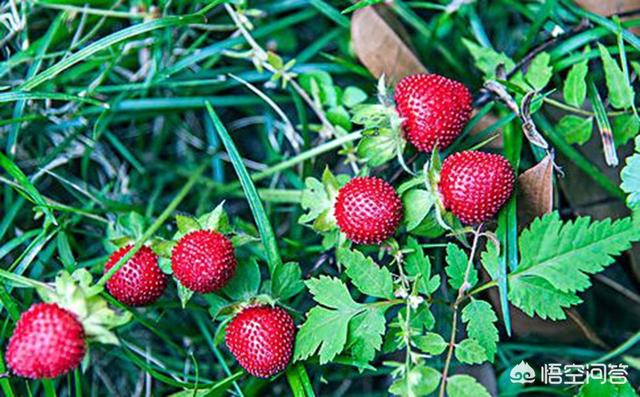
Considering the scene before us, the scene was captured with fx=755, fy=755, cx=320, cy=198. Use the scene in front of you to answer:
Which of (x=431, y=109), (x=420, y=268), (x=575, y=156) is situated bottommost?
(x=420, y=268)

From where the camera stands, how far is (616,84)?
142cm

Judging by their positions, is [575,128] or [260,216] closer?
[260,216]

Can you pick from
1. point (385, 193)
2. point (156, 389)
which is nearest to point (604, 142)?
point (385, 193)

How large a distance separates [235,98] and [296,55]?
213 mm

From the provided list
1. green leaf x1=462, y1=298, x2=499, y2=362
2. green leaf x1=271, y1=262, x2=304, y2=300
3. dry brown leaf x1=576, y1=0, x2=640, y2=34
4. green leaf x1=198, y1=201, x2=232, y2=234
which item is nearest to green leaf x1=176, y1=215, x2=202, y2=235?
green leaf x1=198, y1=201, x2=232, y2=234

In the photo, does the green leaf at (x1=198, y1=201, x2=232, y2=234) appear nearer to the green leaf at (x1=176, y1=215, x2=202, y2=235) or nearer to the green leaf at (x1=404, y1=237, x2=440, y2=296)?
the green leaf at (x1=176, y1=215, x2=202, y2=235)

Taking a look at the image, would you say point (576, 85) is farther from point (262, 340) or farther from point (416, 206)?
point (262, 340)

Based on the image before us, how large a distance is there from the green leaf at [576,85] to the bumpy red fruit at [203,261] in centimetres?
71

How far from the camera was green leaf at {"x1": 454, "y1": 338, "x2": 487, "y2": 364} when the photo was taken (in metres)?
1.22

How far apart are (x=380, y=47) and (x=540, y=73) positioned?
0.34 metres

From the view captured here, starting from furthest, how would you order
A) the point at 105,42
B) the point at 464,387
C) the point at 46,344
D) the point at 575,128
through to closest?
the point at 575,128
the point at 105,42
the point at 464,387
the point at 46,344

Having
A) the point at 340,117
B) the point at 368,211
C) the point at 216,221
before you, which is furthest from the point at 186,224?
the point at 340,117

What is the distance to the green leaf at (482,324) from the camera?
124 centimetres

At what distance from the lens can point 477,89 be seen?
5.53ft
